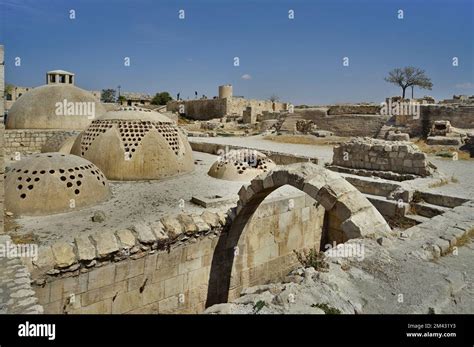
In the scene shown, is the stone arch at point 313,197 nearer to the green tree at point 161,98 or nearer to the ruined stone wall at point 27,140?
the ruined stone wall at point 27,140

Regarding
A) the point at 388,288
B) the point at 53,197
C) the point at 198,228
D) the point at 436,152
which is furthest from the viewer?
the point at 436,152

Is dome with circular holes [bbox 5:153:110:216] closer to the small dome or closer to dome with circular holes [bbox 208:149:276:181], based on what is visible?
dome with circular holes [bbox 208:149:276:181]

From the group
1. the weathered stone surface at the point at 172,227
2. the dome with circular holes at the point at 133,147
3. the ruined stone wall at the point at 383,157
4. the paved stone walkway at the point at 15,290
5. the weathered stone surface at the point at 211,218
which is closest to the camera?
the paved stone walkway at the point at 15,290

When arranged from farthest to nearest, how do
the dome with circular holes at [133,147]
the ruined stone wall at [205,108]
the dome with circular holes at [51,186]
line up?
1. the ruined stone wall at [205,108]
2. the dome with circular holes at [133,147]
3. the dome with circular holes at [51,186]

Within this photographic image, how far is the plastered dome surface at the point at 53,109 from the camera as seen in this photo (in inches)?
588

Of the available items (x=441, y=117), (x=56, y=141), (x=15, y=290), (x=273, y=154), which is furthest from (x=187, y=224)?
(x=441, y=117)

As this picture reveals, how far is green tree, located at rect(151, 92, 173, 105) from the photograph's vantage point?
51.9m

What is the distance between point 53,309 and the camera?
4.19 metres

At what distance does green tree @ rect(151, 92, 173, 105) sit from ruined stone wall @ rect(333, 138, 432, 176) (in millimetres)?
44789

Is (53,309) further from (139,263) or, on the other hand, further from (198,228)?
(198,228)

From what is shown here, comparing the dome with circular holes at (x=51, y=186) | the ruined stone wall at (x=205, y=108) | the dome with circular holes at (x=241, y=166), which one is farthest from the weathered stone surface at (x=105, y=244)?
the ruined stone wall at (x=205, y=108)

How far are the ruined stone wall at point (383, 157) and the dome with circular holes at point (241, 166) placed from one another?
2778 mm
